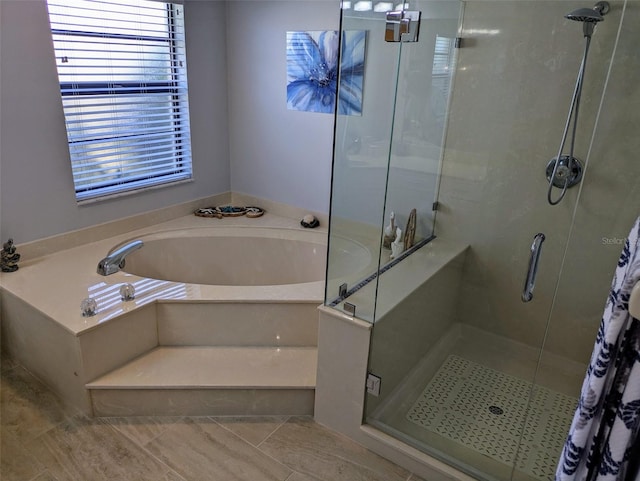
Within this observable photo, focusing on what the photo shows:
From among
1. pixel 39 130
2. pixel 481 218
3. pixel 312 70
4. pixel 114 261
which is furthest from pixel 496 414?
pixel 39 130

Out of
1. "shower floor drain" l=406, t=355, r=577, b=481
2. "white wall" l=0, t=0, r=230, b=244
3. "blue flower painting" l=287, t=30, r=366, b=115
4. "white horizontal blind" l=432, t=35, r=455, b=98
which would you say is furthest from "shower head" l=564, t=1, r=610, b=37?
"white wall" l=0, t=0, r=230, b=244

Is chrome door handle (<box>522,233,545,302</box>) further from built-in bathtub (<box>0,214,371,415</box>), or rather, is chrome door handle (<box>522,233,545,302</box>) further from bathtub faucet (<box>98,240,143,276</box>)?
bathtub faucet (<box>98,240,143,276</box>)

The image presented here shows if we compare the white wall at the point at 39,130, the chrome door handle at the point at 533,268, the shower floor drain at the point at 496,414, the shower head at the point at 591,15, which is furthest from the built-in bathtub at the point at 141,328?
the shower head at the point at 591,15

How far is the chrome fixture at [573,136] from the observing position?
7.04 ft

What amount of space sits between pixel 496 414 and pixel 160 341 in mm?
1711

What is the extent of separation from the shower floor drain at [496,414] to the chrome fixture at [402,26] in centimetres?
165

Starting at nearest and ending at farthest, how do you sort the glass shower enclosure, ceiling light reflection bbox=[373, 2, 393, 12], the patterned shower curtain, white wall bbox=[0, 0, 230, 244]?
the patterned shower curtain → ceiling light reflection bbox=[373, 2, 393, 12] → the glass shower enclosure → white wall bbox=[0, 0, 230, 244]

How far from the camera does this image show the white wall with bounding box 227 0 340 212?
3209 mm

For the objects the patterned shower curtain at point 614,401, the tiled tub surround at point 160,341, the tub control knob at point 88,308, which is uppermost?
the patterned shower curtain at point 614,401

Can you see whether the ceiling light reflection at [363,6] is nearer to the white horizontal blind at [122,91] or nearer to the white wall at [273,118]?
the white wall at [273,118]

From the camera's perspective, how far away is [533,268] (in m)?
2.44

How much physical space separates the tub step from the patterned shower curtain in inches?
54.8

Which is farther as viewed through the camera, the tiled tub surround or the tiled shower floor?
the tiled tub surround

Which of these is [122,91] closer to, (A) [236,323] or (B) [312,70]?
(B) [312,70]
